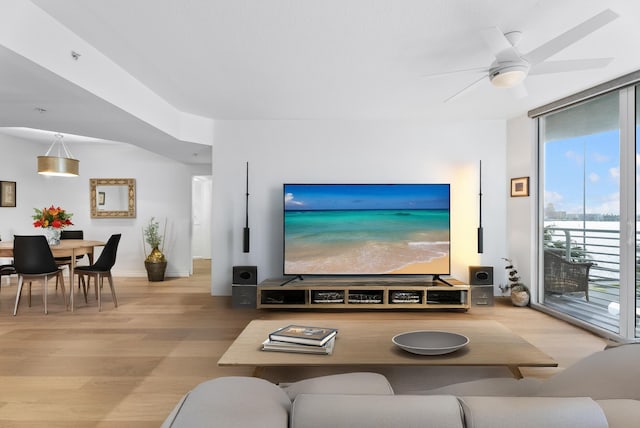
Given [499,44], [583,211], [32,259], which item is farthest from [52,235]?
[583,211]

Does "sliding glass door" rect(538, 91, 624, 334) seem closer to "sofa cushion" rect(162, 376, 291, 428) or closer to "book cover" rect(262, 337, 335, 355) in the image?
"book cover" rect(262, 337, 335, 355)

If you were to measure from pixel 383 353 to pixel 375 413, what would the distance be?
63.0 inches

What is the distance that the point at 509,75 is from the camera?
2.69 meters

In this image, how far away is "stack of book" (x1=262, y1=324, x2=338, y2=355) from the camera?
2227mm

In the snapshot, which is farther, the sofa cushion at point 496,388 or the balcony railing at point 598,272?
the balcony railing at point 598,272

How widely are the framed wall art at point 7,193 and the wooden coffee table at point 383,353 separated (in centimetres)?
561

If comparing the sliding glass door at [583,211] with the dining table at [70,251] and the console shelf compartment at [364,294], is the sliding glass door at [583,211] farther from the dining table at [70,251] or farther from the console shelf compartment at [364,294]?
the dining table at [70,251]

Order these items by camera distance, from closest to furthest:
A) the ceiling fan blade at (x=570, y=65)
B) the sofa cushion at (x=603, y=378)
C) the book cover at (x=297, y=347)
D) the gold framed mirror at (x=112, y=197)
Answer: the sofa cushion at (x=603, y=378), the book cover at (x=297, y=347), the ceiling fan blade at (x=570, y=65), the gold framed mirror at (x=112, y=197)

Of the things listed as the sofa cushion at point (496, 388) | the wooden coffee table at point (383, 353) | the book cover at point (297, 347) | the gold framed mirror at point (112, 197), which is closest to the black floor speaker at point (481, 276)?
the wooden coffee table at point (383, 353)

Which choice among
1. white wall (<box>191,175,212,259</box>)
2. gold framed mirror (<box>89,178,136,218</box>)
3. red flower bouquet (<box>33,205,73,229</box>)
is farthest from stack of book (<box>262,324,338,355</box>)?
white wall (<box>191,175,212,259</box>)

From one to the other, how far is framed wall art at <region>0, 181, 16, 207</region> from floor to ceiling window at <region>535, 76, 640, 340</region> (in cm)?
747

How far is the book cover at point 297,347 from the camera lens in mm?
2213

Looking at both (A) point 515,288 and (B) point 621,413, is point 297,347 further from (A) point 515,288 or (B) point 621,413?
(A) point 515,288

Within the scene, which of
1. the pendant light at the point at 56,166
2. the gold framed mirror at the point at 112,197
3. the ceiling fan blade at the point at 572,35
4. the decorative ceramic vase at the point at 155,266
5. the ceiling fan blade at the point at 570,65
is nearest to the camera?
the ceiling fan blade at the point at 572,35
